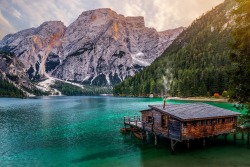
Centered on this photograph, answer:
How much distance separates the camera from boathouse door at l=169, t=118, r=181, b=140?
116 ft

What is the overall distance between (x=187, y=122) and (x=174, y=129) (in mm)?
2391

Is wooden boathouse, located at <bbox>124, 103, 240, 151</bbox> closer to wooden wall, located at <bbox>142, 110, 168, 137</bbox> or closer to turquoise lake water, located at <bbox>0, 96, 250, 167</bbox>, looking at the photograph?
wooden wall, located at <bbox>142, 110, 168, 137</bbox>

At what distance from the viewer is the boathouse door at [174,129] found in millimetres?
35281

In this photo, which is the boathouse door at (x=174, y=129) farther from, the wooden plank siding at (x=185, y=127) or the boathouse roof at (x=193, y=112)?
the boathouse roof at (x=193, y=112)

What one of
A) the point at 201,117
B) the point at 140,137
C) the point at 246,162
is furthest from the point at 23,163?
the point at 246,162

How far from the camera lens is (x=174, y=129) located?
36.1 m

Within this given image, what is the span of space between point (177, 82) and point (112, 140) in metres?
141

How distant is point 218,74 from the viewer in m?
153

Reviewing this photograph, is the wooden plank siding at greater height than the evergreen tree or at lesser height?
lesser

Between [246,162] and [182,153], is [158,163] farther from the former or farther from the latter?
[246,162]

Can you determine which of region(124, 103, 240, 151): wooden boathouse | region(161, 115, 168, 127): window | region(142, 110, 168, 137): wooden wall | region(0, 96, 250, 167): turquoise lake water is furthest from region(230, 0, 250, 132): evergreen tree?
region(142, 110, 168, 137): wooden wall

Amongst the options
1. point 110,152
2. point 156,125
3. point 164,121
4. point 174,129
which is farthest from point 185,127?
point 110,152

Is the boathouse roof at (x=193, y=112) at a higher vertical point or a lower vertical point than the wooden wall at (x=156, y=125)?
higher

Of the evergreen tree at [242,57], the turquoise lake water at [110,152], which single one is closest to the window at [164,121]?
the turquoise lake water at [110,152]
